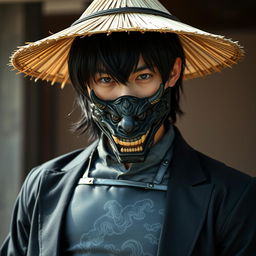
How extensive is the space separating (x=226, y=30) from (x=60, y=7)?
133 cm

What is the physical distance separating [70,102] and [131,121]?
3146mm

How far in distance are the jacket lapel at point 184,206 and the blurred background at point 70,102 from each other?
222cm

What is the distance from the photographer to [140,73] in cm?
238

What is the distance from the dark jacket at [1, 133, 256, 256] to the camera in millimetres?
2238

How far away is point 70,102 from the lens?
5391 millimetres

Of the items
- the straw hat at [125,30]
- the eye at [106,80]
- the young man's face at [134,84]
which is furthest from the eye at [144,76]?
the straw hat at [125,30]

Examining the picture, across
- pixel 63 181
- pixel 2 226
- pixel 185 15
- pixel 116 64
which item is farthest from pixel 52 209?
pixel 185 15

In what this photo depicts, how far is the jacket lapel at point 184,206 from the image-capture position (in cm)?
224

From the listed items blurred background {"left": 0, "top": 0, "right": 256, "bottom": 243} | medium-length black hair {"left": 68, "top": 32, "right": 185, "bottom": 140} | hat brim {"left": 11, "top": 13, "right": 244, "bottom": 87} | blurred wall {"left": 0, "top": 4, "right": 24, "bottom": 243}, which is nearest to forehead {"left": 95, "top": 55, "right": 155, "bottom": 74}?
medium-length black hair {"left": 68, "top": 32, "right": 185, "bottom": 140}

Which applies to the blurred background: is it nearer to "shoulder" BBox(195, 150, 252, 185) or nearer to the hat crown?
the hat crown

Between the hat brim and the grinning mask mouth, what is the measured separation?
252 mm

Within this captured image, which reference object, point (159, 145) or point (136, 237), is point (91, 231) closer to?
point (136, 237)

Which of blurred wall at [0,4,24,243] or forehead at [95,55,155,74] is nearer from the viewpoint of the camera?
forehead at [95,55,155,74]

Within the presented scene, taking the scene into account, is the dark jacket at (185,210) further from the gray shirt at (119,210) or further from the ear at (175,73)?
the ear at (175,73)
